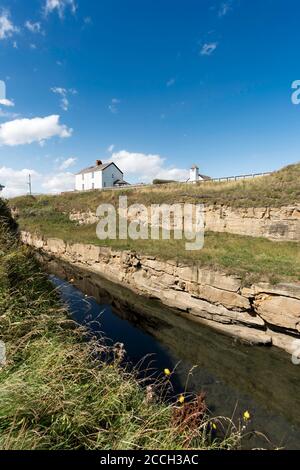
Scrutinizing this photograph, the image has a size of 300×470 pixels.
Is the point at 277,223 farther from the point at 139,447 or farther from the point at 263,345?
the point at 139,447

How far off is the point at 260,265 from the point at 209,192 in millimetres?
11318

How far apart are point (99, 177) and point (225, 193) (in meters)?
27.7

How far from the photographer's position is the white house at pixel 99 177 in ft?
140

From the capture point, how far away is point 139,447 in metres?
2.71

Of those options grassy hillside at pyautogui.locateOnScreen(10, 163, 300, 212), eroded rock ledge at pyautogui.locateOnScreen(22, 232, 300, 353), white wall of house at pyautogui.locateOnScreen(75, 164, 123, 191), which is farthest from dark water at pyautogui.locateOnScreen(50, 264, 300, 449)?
white wall of house at pyautogui.locateOnScreen(75, 164, 123, 191)

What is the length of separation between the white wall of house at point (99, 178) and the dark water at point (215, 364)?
32809 millimetres

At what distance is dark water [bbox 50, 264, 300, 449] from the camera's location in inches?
246

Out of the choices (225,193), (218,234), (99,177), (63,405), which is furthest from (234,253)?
(99,177)

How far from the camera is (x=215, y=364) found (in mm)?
8398

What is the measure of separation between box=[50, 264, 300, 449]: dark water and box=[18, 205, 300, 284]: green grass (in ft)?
9.45

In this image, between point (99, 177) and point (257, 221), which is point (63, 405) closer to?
point (257, 221)

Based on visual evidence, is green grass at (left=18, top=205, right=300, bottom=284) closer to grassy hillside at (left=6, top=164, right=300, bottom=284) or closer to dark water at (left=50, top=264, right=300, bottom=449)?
grassy hillside at (left=6, top=164, right=300, bottom=284)
